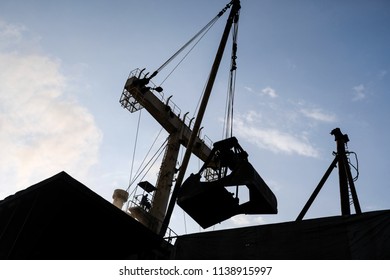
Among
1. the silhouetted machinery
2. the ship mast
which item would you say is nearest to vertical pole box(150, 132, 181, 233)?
the ship mast

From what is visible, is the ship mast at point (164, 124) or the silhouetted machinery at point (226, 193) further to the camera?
the ship mast at point (164, 124)

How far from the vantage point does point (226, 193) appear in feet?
31.3

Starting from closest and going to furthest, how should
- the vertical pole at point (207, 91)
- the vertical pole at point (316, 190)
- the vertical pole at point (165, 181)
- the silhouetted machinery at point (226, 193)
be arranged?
the silhouetted machinery at point (226, 193) → the vertical pole at point (316, 190) → the vertical pole at point (207, 91) → the vertical pole at point (165, 181)

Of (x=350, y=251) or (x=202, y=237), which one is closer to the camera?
(x=350, y=251)

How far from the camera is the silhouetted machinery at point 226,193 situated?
30.4 ft

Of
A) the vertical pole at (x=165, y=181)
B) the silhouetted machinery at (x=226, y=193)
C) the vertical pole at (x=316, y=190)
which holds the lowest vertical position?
the silhouetted machinery at (x=226, y=193)

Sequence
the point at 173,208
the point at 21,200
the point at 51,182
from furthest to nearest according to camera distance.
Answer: the point at 173,208, the point at 21,200, the point at 51,182

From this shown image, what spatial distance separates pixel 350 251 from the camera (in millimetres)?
7211

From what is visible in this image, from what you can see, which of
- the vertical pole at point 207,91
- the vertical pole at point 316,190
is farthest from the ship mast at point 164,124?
the vertical pole at point 316,190

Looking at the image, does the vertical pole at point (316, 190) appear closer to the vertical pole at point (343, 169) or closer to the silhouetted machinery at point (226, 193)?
the vertical pole at point (343, 169)

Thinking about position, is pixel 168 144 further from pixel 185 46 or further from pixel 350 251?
pixel 350 251
